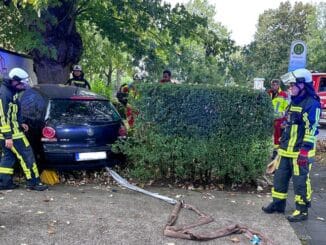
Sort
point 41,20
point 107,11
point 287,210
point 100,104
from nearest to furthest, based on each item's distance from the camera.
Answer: point 287,210 < point 100,104 < point 41,20 < point 107,11

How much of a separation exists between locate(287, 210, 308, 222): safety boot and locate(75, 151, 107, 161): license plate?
120 inches

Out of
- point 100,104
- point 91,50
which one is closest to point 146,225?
point 100,104

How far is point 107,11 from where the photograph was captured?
12930mm

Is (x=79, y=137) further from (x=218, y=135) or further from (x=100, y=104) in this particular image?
(x=218, y=135)

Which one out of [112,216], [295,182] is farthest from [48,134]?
[295,182]

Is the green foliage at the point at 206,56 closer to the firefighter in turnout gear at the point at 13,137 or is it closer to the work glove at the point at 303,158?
the firefighter in turnout gear at the point at 13,137

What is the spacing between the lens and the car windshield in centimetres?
704

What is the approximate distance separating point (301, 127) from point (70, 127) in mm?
3444

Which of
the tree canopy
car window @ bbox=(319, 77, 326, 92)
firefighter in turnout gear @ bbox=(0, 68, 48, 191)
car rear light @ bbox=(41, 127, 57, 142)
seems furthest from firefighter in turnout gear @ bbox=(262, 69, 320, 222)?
car window @ bbox=(319, 77, 326, 92)

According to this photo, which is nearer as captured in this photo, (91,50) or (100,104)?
(100,104)

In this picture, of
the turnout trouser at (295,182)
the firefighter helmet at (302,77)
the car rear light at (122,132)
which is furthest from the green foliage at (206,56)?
the turnout trouser at (295,182)

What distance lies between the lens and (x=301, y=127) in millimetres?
5750

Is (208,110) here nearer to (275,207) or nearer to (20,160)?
(275,207)

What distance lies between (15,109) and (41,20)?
4126mm
